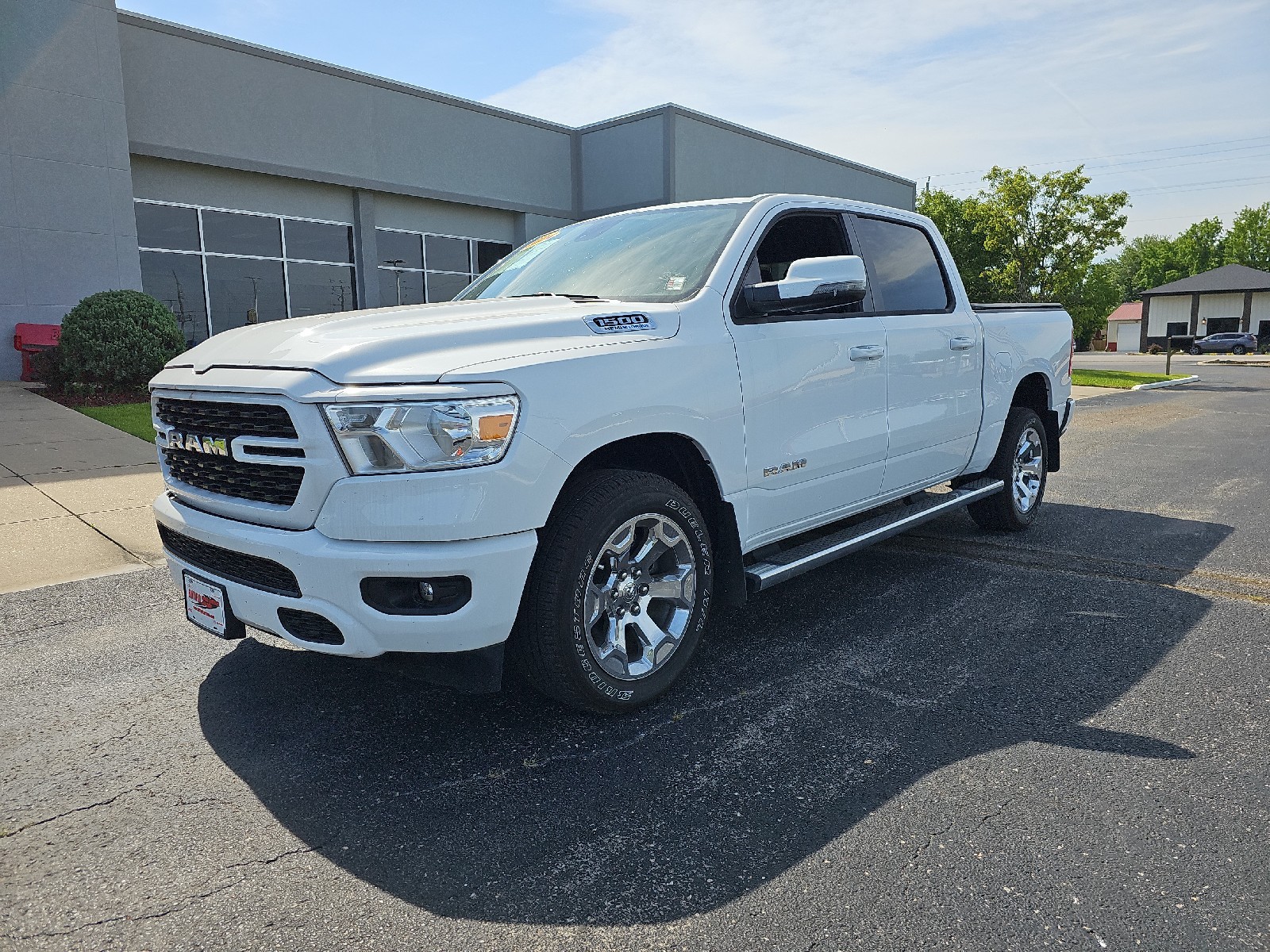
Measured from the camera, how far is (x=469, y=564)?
2838mm

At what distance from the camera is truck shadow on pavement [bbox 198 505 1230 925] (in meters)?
2.52

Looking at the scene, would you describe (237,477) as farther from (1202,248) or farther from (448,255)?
(1202,248)

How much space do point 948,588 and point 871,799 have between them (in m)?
2.48

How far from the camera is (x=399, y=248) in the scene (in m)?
21.7

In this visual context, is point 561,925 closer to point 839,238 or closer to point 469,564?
point 469,564

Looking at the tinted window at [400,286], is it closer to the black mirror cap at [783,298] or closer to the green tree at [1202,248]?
the black mirror cap at [783,298]

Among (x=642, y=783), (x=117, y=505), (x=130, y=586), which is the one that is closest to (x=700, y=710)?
(x=642, y=783)

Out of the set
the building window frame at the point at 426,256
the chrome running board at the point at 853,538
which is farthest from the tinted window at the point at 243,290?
the chrome running board at the point at 853,538

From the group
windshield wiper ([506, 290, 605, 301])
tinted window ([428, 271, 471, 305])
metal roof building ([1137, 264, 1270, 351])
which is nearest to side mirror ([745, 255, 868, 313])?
windshield wiper ([506, 290, 605, 301])

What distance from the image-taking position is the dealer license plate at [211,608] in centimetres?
319

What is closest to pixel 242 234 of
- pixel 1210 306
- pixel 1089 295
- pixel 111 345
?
pixel 111 345

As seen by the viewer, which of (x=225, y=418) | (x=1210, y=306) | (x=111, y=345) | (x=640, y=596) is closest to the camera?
(x=225, y=418)

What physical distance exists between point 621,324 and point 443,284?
20375 mm

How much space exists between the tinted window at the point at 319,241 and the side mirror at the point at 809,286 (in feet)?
59.2
